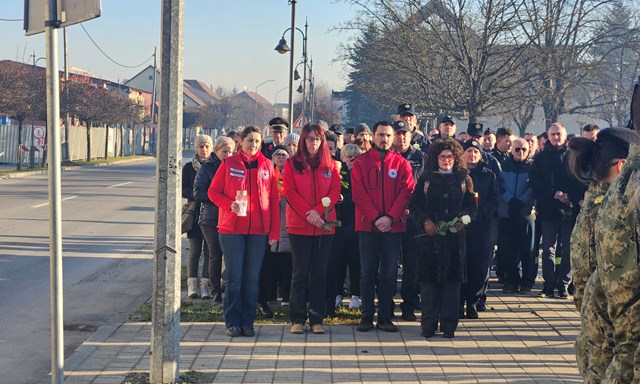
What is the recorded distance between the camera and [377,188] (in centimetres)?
884

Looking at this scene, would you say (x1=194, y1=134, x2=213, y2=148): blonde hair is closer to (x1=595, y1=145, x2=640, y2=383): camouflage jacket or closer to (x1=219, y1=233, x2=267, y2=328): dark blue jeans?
(x1=219, y1=233, x2=267, y2=328): dark blue jeans

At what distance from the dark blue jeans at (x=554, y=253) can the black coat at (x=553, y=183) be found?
0.38ft

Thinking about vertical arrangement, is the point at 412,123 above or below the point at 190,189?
above

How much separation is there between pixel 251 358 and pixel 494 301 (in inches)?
167

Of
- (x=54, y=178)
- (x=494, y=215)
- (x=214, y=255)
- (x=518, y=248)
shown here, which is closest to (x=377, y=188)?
(x=214, y=255)

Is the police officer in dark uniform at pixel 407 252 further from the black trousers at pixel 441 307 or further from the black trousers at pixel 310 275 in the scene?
the black trousers at pixel 310 275

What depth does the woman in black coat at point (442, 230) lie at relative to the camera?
28.2ft

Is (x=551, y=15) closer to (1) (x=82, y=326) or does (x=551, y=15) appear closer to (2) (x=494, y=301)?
(2) (x=494, y=301)

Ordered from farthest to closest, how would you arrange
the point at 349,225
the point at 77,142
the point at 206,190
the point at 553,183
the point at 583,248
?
the point at 77,142 → the point at 553,183 → the point at 206,190 → the point at 349,225 → the point at 583,248

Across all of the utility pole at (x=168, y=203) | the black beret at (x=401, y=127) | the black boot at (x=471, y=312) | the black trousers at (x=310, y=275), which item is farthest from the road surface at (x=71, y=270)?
the black boot at (x=471, y=312)

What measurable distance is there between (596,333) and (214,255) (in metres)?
7.10

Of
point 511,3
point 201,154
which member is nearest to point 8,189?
point 511,3

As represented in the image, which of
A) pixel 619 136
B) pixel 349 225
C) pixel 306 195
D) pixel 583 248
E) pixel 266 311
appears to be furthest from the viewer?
pixel 349 225

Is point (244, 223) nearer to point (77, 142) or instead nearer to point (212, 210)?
point (212, 210)
